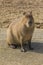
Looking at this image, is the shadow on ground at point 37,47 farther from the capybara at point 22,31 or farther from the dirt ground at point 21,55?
the capybara at point 22,31

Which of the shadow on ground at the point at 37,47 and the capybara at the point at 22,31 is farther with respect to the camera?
the shadow on ground at the point at 37,47

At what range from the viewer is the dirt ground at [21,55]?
6.08 metres

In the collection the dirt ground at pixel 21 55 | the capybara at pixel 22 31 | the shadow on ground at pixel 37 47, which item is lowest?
the shadow on ground at pixel 37 47

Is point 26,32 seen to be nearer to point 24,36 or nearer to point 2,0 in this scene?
point 24,36

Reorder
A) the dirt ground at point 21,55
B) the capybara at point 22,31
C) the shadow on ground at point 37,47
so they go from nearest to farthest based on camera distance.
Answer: the dirt ground at point 21,55
the capybara at point 22,31
the shadow on ground at point 37,47

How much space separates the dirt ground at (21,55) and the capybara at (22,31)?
0.72ft

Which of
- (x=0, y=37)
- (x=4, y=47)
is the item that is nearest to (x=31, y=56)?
(x=4, y=47)

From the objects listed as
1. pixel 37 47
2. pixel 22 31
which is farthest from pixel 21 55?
pixel 37 47

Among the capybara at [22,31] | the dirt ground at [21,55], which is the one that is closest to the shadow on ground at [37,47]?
the dirt ground at [21,55]

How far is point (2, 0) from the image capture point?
13.2 m

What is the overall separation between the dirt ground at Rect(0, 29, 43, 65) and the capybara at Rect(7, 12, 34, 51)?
0.72 ft

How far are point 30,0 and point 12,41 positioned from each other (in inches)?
252

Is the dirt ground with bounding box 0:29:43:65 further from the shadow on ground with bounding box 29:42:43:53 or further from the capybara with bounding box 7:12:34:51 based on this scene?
the capybara with bounding box 7:12:34:51

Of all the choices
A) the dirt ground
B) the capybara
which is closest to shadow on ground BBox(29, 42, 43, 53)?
the dirt ground
